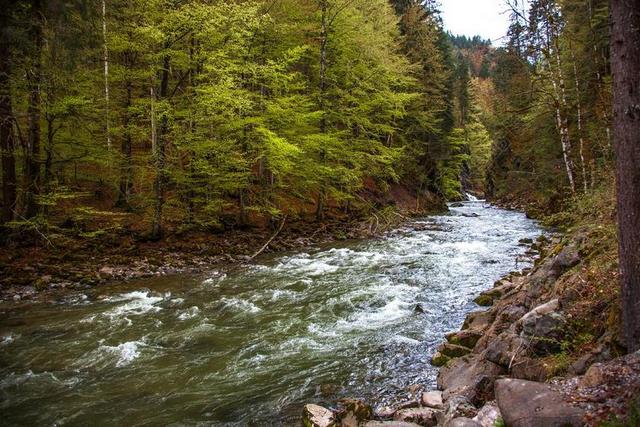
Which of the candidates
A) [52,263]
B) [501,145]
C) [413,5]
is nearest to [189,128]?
[52,263]

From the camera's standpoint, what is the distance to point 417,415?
5.29m

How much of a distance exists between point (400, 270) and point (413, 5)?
31.6 m

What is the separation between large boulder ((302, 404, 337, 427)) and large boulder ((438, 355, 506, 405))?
153 cm

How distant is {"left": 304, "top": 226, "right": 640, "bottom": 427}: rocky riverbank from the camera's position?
372cm

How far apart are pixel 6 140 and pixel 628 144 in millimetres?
15830

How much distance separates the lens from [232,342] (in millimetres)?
8523

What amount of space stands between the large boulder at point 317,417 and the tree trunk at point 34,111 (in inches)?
457

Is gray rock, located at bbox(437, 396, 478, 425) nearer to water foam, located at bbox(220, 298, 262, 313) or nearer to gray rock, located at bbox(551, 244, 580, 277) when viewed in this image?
gray rock, located at bbox(551, 244, 580, 277)

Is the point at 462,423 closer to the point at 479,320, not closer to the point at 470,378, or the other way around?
the point at 470,378

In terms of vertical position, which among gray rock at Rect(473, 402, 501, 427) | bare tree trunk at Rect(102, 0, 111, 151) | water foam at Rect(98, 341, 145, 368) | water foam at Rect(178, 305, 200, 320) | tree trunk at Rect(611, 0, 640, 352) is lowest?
water foam at Rect(98, 341, 145, 368)

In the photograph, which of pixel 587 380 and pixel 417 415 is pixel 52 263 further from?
pixel 587 380

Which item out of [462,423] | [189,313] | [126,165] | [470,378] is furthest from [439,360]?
[126,165]

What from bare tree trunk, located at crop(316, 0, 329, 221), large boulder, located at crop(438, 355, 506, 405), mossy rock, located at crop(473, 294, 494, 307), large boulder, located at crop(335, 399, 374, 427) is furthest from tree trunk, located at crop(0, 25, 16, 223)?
mossy rock, located at crop(473, 294, 494, 307)

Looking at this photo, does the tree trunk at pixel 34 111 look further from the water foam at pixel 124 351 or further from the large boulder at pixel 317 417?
the large boulder at pixel 317 417
